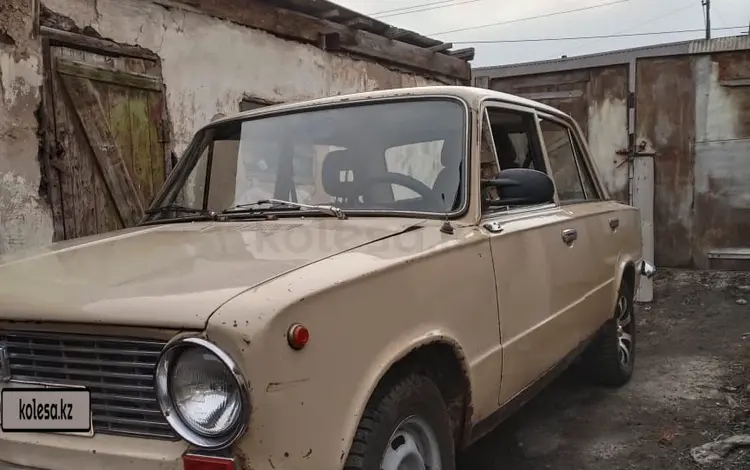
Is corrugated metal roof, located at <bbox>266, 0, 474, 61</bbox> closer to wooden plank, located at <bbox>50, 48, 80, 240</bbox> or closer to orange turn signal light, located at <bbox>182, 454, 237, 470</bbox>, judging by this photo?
wooden plank, located at <bbox>50, 48, 80, 240</bbox>

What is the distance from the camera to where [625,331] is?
4.93 m

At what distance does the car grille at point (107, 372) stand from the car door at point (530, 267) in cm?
146

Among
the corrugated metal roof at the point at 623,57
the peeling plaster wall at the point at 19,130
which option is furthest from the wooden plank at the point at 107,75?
the corrugated metal roof at the point at 623,57

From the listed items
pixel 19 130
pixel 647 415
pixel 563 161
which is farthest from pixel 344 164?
pixel 19 130

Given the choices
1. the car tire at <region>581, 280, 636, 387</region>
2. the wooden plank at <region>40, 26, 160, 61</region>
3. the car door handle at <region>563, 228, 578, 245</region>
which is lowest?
the car tire at <region>581, 280, 636, 387</region>

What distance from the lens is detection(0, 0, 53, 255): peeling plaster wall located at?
4.90m

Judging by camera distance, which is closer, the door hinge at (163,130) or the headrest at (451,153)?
the headrest at (451,153)

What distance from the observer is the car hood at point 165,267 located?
5.89ft

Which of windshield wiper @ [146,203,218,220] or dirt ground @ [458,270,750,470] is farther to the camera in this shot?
dirt ground @ [458,270,750,470]

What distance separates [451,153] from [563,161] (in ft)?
5.69

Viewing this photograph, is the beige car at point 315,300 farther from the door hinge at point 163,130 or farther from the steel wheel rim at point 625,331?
the door hinge at point 163,130

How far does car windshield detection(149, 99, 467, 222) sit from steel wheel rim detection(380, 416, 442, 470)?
0.85 meters

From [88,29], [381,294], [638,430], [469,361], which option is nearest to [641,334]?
[638,430]

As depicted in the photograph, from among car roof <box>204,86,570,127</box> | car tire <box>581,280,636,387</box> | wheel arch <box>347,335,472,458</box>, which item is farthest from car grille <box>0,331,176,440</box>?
car tire <box>581,280,636,387</box>
